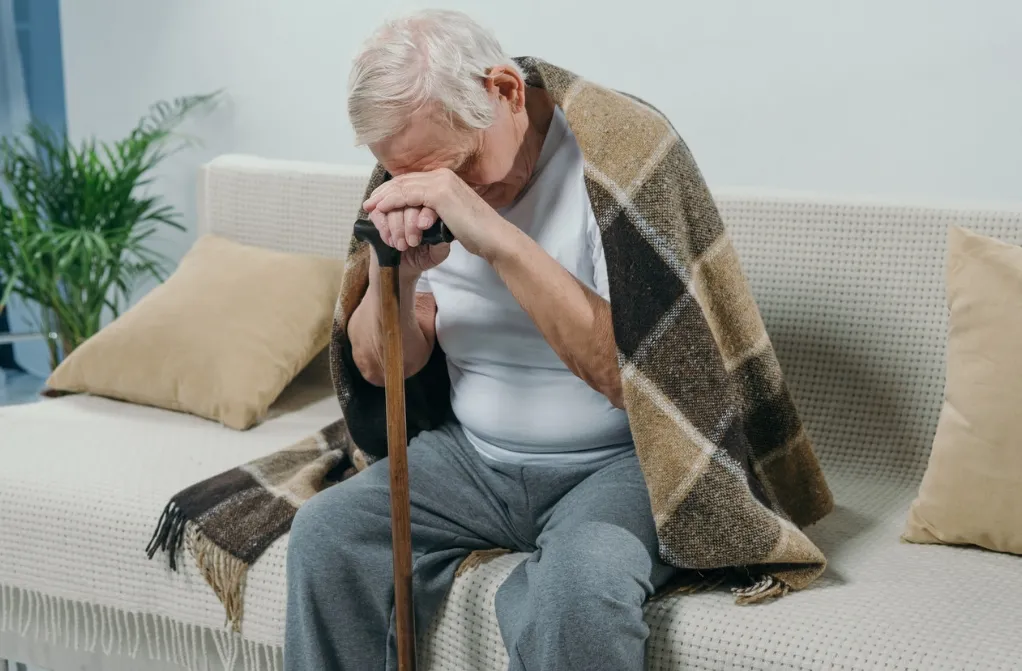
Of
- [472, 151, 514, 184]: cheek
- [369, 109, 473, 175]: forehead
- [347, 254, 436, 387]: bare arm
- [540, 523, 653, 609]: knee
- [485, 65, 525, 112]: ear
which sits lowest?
[540, 523, 653, 609]: knee

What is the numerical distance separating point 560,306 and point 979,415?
60 cm

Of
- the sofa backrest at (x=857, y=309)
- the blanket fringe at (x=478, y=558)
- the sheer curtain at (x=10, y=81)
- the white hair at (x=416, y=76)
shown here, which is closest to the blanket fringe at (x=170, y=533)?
the blanket fringe at (x=478, y=558)

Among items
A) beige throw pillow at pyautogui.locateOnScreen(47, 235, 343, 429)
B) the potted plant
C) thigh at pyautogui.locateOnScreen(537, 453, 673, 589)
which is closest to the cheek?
thigh at pyautogui.locateOnScreen(537, 453, 673, 589)

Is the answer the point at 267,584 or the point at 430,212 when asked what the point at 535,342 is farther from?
the point at 267,584

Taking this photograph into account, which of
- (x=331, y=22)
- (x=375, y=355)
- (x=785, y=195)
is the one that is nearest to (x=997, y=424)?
(x=785, y=195)

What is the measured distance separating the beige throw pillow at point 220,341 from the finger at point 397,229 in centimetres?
82

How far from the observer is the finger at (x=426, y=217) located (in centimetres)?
142

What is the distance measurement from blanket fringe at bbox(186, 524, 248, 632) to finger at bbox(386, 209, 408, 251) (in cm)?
56

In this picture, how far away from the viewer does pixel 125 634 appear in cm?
191

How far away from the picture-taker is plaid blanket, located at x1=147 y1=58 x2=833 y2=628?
1.46m

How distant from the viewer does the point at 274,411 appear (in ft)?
7.42

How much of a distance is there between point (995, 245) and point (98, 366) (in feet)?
5.07

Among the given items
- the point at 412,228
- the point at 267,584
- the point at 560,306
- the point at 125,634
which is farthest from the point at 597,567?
the point at 125,634

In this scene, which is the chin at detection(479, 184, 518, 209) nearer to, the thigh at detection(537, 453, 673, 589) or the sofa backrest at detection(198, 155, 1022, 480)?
the thigh at detection(537, 453, 673, 589)
